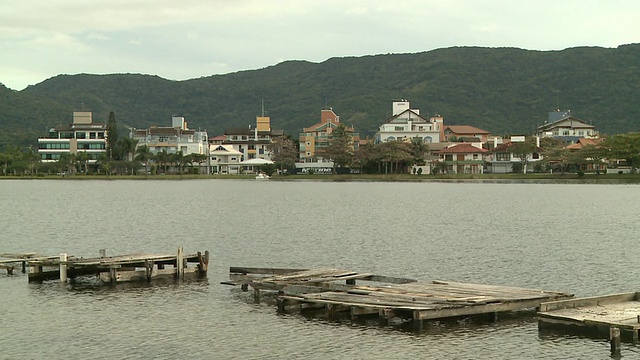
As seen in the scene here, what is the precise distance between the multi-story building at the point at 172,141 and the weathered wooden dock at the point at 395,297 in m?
149

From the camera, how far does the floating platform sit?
72.2ft

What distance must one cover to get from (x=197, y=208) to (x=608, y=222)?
36884 millimetres

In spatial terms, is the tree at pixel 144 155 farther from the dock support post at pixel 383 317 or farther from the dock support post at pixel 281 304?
the dock support post at pixel 383 317

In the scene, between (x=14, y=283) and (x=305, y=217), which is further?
(x=305, y=217)

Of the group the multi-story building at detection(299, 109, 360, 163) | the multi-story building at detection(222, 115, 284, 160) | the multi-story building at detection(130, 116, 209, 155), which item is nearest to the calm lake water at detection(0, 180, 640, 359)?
the multi-story building at detection(299, 109, 360, 163)

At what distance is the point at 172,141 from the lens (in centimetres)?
17925

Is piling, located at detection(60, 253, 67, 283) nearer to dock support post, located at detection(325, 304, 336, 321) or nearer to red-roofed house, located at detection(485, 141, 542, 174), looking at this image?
dock support post, located at detection(325, 304, 336, 321)

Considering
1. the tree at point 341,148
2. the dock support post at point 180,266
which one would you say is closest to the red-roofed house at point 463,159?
the tree at point 341,148

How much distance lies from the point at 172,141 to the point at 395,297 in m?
158

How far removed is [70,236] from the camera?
5044 centimetres

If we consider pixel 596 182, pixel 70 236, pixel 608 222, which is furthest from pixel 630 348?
pixel 596 182

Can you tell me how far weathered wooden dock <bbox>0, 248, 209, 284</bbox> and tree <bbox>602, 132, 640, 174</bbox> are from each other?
108 m

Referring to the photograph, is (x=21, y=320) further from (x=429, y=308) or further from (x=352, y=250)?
(x=352, y=250)

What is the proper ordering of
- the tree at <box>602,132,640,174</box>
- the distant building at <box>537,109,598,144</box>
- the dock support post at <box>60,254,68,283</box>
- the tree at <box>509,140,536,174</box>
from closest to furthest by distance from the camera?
the dock support post at <box>60,254,68,283</box> → the tree at <box>602,132,640,174</box> → the tree at <box>509,140,536,174</box> → the distant building at <box>537,109,598,144</box>
